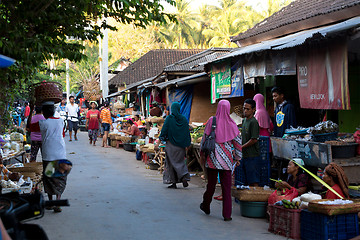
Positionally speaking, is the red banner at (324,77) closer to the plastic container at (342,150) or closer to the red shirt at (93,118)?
the plastic container at (342,150)

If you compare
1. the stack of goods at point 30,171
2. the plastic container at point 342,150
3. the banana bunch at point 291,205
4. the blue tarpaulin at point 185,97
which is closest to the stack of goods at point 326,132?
the plastic container at point 342,150

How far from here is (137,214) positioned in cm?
786

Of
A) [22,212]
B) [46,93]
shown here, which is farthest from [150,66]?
[22,212]

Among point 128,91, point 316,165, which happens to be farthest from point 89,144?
point 316,165

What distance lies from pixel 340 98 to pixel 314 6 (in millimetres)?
6749

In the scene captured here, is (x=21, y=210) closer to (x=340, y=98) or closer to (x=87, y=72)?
(x=340, y=98)

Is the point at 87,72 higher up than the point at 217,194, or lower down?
higher up

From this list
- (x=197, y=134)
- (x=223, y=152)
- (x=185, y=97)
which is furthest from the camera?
(x=185, y=97)

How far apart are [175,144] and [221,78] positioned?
2.92 meters

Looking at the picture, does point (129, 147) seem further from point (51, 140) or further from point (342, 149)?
point (342, 149)

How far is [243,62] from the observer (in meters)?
11.3

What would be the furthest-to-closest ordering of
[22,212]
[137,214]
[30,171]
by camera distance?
[30,171] < [137,214] < [22,212]

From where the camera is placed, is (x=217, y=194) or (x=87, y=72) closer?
(x=217, y=194)

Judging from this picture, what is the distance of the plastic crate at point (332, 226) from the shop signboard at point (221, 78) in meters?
6.50
